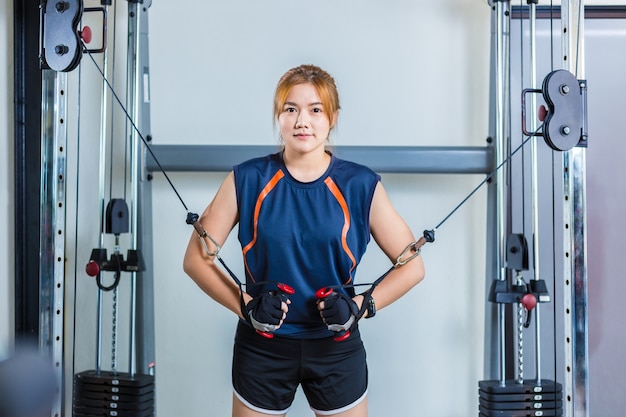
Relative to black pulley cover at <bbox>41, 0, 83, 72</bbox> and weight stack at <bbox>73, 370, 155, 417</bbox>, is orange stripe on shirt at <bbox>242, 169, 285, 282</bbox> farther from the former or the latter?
weight stack at <bbox>73, 370, 155, 417</bbox>

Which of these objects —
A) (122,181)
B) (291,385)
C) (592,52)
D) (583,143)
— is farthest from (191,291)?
(592,52)

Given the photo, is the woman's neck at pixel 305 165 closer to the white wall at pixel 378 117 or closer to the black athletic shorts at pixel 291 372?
the black athletic shorts at pixel 291 372

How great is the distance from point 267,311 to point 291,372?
0.23 meters

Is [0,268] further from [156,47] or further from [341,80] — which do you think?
[341,80]

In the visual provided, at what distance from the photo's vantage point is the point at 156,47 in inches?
106

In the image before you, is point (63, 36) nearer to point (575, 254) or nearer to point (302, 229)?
point (302, 229)

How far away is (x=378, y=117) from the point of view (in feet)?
8.80

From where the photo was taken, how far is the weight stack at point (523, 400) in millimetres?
2156

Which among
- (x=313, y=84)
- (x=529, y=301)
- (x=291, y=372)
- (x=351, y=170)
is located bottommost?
(x=291, y=372)

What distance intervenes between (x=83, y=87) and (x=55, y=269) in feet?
2.90

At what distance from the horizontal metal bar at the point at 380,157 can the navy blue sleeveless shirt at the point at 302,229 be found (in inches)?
29.1

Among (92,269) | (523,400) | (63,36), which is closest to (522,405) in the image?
(523,400)

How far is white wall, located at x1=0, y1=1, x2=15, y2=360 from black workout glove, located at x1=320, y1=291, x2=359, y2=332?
1630mm

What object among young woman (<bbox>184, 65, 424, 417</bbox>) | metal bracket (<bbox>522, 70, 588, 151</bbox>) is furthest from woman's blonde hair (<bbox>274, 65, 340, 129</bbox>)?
metal bracket (<bbox>522, 70, 588, 151</bbox>)
